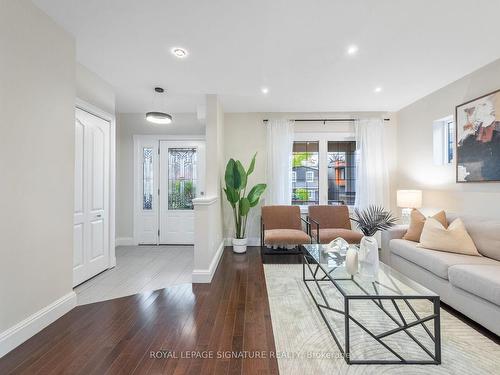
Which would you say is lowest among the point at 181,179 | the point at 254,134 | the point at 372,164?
the point at 181,179

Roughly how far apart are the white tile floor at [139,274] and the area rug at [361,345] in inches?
60.5

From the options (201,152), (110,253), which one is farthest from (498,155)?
(110,253)

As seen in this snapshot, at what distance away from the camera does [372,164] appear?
4.65 meters

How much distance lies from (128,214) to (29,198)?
3.12m

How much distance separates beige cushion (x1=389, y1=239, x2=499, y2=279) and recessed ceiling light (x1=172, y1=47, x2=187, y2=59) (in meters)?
3.38

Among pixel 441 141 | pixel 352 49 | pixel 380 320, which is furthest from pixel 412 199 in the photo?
pixel 352 49

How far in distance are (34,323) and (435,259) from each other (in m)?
3.67

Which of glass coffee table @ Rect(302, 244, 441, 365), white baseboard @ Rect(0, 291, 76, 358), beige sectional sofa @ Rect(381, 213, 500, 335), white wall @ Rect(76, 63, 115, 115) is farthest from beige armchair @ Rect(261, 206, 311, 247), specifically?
white wall @ Rect(76, 63, 115, 115)

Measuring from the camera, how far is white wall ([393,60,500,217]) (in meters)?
2.96

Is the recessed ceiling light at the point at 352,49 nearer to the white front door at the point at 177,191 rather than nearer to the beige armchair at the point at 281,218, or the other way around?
the beige armchair at the point at 281,218

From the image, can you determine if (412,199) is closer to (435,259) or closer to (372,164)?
(372,164)

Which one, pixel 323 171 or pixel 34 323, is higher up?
pixel 323 171

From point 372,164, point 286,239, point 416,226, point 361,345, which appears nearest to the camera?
point 361,345

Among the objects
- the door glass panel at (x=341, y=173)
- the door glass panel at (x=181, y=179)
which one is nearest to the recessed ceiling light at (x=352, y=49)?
the door glass panel at (x=341, y=173)
